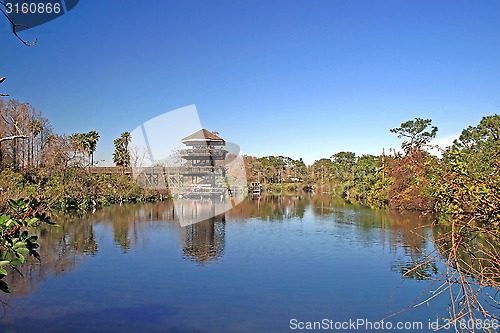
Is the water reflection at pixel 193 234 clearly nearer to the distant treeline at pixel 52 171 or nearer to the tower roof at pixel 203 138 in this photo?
the distant treeline at pixel 52 171

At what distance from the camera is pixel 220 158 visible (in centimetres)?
2662

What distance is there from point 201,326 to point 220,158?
2110 centimetres

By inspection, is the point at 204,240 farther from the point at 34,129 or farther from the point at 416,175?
the point at 34,129

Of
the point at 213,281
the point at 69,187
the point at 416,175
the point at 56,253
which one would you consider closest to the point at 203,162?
the point at 69,187

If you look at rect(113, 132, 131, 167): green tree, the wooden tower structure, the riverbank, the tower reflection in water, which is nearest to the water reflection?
the tower reflection in water

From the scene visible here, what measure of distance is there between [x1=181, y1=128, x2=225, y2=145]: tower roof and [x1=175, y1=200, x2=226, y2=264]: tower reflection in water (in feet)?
19.1

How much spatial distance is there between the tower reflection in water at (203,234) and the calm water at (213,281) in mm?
52

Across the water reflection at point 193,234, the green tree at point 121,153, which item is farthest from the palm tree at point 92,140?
the water reflection at point 193,234

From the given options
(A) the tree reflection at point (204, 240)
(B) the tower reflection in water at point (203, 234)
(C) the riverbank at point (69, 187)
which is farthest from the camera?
(C) the riverbank at point (69, 187)

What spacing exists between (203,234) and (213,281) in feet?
18.8

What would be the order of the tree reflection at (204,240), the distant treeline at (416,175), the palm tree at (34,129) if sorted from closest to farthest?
the distant treeline at (416,175)
the tree reflection at (204,240)
the palm tree at (34,129)

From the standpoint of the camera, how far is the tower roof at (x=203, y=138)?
2603cm

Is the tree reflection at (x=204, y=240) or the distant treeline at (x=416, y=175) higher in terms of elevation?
the distant treeline at (x=416, y=175)

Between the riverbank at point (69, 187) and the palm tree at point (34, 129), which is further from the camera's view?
the palm tree at point (34, 129)
